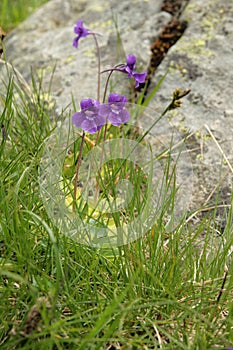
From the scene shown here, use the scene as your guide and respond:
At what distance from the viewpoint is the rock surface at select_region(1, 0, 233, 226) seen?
265 centimetres

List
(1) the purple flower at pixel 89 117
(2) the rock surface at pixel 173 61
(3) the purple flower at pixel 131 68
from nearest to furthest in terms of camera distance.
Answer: (1) the purple flower at pixel 89 117
(3) the purple flower at pixel 131 68
(2) the rock surface at pixel 173 61

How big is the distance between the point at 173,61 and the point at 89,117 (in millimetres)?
1227

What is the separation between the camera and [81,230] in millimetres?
1911

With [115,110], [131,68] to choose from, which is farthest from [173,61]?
[115,110]

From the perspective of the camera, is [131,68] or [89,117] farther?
[131,68]

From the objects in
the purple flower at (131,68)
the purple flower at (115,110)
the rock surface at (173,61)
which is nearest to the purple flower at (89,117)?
the purple flower at (115,110)

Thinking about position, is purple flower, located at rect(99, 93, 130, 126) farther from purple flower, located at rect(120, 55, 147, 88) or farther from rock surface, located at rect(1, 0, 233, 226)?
rock surface, located at rect(1, 0, 233, 226)

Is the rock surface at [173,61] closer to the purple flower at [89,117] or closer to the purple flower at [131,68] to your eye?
the purple flower at [131,68]

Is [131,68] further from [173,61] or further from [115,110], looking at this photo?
[173,61]

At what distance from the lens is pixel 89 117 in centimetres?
198

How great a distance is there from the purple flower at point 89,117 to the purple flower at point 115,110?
0.02m

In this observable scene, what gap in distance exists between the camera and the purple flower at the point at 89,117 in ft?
6.44

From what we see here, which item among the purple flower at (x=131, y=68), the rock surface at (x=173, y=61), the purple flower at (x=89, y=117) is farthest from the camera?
the rock surface at (x=173, y=61)

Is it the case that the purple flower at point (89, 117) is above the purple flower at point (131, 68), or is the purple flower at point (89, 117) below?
below
